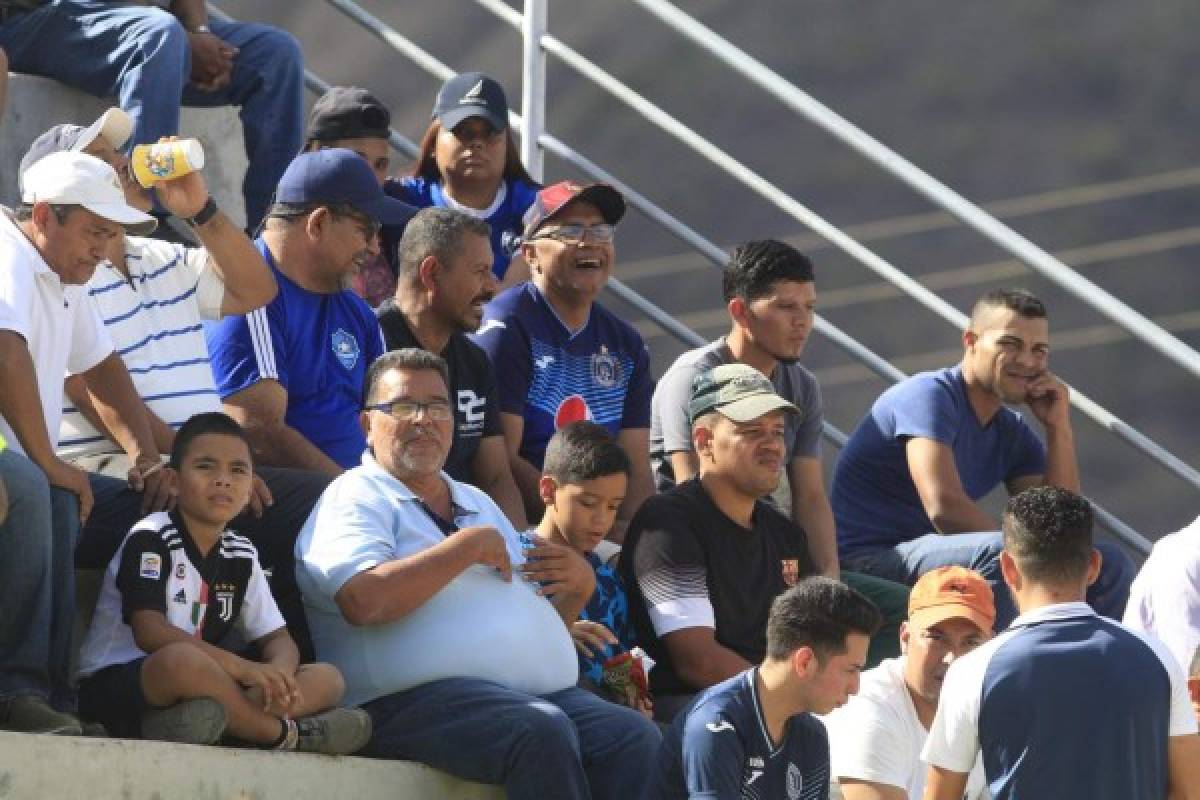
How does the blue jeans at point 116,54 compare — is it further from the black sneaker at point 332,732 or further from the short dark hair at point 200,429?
the black sneaker at point 332,732

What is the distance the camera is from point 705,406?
21.9ft

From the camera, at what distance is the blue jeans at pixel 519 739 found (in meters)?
5.48

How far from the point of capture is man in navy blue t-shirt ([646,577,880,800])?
5.27 metres

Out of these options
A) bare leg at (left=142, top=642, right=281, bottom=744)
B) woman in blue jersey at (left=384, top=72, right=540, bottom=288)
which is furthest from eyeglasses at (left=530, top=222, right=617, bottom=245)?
bare leg at (left=142, top=642, right=281, bottom=744)

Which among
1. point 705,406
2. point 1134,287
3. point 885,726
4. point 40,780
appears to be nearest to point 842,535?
point 705,406

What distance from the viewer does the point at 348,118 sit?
7633 mm

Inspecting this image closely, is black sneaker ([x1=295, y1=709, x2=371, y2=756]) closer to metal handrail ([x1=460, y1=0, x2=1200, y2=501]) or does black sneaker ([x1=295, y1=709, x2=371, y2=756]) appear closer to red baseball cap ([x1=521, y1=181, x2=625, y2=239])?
red baseball cap ([x1=521, y1=181, x2=625, y2=239])

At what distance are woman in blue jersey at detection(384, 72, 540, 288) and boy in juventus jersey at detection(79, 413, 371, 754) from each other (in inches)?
85.8

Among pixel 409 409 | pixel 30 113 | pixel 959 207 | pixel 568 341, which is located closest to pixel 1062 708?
pixel 409 409

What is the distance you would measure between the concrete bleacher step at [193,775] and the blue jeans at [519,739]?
0.08 m

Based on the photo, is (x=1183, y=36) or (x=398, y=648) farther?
(x=1183, y=36)

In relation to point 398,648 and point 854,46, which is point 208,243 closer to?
point 398,648

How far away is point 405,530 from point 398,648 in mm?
261

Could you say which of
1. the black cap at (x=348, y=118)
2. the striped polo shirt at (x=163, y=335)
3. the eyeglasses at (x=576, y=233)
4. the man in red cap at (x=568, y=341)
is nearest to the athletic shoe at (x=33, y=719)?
the striped polo shirt at (x=163, y=335)
